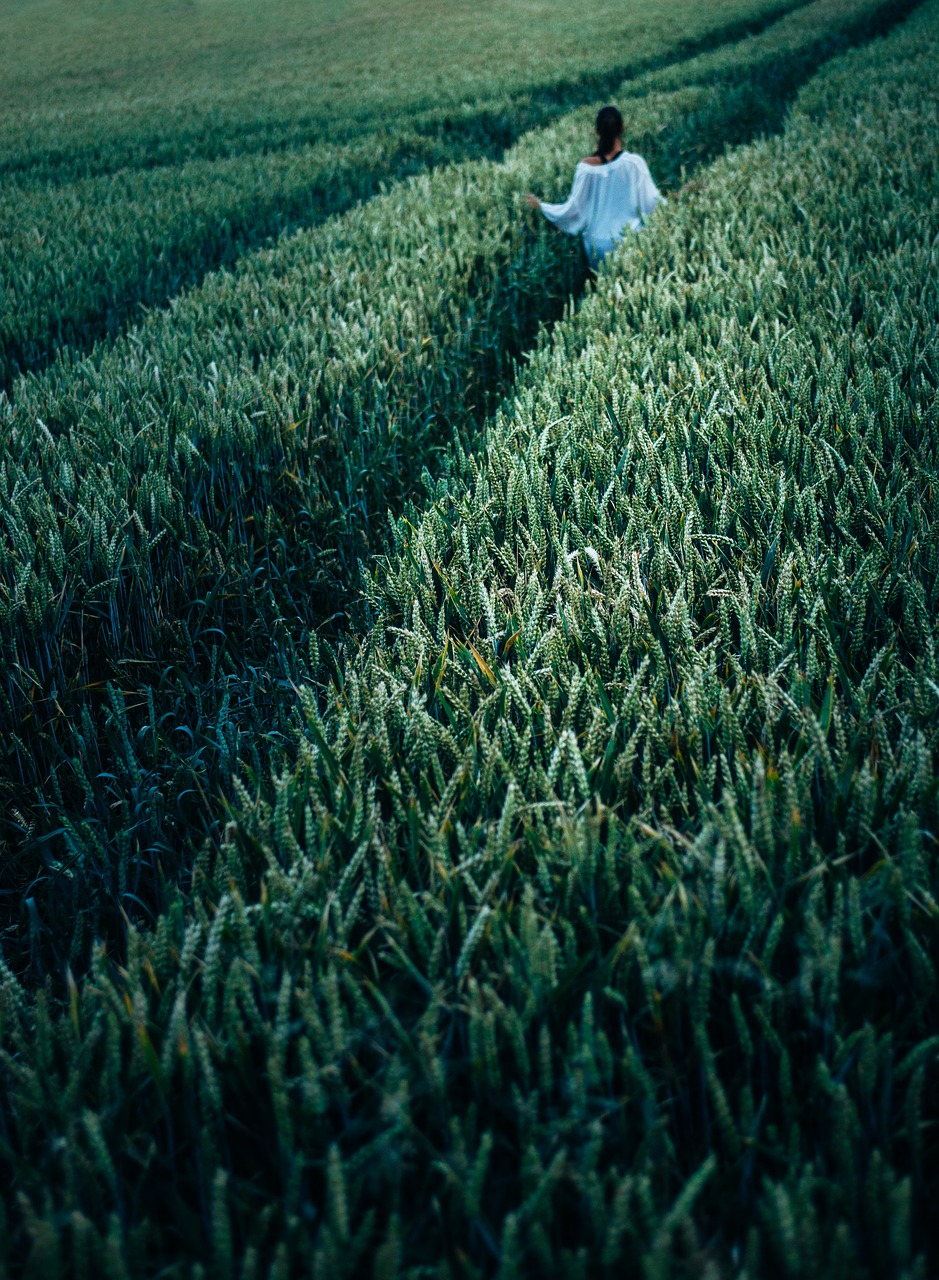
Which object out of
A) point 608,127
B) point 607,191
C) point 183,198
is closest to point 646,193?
point 607,191

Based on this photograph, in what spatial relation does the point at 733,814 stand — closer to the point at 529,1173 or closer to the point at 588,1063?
the point at 588,1063

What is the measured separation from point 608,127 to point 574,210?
603 millimetres

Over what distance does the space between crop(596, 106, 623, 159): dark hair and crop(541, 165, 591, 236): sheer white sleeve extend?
20 cm

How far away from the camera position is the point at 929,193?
4195 mm

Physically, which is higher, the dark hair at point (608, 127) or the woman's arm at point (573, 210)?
the dark hair at point (608, 127)

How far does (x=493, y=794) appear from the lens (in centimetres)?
125

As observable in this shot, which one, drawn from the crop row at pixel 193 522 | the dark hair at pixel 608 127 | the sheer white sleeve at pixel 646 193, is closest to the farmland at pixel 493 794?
the crop row at pixel 193 522

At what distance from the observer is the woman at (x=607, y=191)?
5672 mm

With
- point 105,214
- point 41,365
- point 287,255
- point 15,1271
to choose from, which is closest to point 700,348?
point 15,1271

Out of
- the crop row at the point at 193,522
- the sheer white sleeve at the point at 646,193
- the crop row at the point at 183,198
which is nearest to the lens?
the crop row at the point at 193,522

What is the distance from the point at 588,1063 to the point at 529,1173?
118mm

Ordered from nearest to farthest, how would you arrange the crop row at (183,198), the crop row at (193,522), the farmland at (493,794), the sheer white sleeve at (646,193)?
the farmland at (493,794) → the crop row at (193,522) → the crop row at (183,198) → the sheer white sleeve at (646,193)

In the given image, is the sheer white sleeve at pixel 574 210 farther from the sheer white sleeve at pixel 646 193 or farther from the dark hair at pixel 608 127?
the sheer white sleeve at pixel 646 193

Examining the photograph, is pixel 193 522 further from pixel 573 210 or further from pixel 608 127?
pixel 608 127
